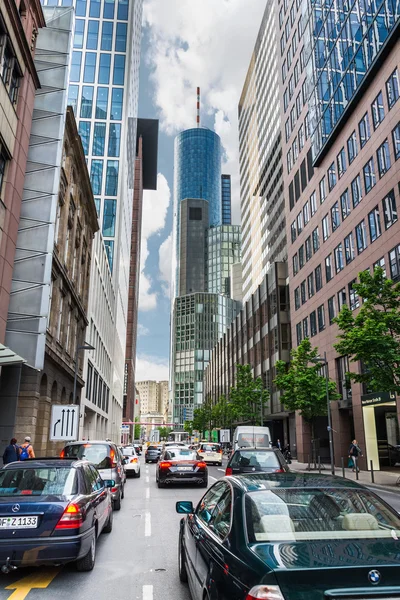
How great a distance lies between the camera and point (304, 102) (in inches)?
1879

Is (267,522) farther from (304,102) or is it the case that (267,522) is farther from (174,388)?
(174,388)

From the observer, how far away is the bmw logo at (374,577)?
3025 mm

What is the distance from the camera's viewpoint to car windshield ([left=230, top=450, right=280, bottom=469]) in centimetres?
1502

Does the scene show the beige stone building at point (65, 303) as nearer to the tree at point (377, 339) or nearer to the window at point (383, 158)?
Result: the tree at point (377, 339)

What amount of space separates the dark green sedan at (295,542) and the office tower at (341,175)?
1032 inches

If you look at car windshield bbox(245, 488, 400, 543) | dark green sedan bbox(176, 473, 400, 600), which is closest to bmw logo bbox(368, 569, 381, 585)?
dark green sedan bbox(176, 473, 400, 600)

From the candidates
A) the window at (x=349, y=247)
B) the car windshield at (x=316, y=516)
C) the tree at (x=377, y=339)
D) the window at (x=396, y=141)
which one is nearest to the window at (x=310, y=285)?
the window at (x=349, y=247)

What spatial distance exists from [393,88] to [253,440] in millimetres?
22917

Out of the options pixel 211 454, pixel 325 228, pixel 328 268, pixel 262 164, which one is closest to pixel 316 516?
pixel 211 454

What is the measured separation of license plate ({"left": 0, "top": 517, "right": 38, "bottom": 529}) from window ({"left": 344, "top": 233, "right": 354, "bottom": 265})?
32.6 meters

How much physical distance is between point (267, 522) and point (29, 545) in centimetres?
377

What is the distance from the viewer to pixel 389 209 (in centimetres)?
3052

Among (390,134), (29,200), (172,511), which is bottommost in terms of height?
(172,511)

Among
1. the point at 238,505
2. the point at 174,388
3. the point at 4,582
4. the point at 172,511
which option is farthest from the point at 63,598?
the point at 174,388
